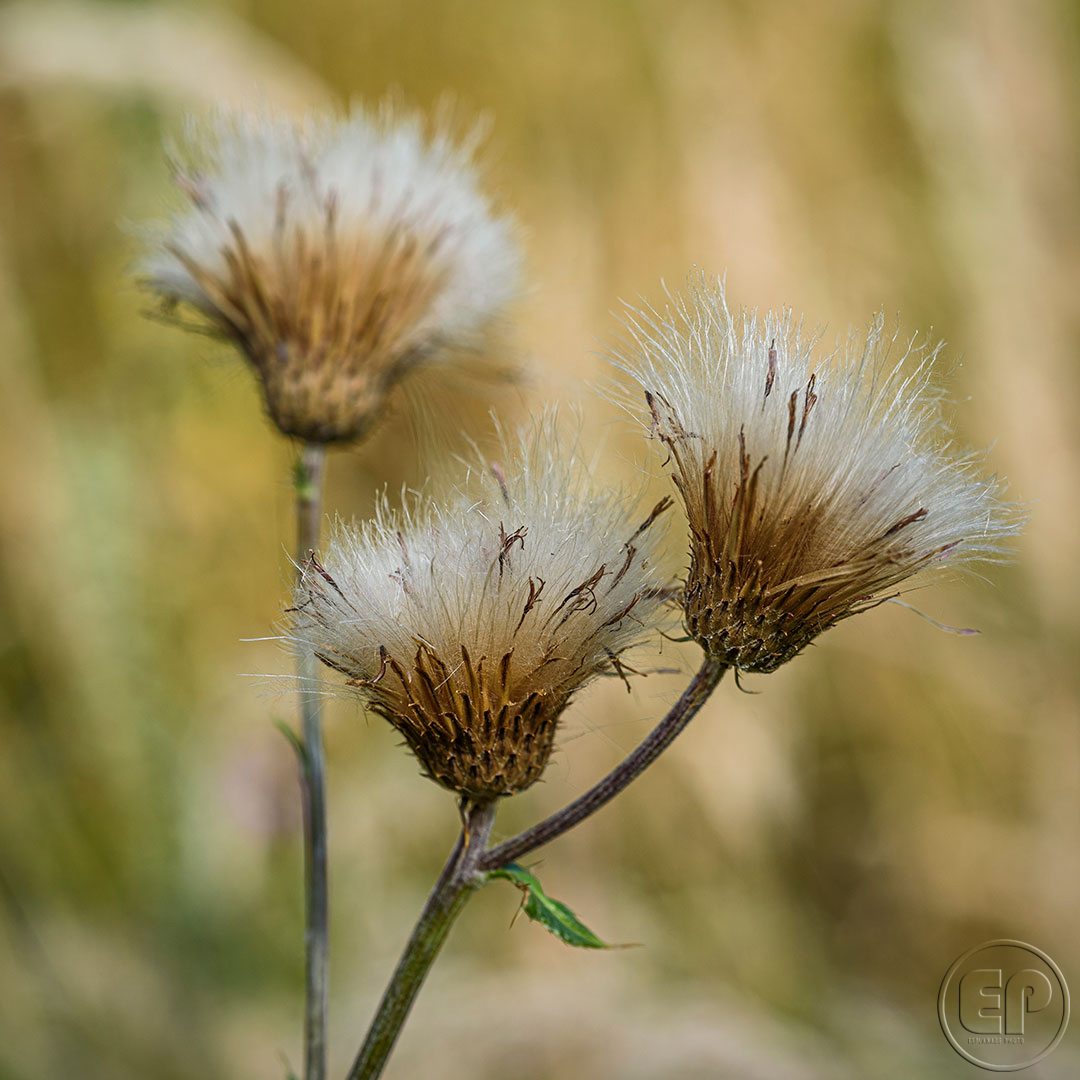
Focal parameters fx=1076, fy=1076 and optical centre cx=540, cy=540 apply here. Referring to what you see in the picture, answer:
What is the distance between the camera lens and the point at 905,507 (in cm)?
63

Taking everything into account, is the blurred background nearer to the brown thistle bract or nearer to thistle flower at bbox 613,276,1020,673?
the brown thistle bract

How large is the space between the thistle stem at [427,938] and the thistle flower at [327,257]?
0.48m

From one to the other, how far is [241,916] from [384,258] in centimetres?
148

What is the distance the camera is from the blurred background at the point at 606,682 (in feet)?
6.07

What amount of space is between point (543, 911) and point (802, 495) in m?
0.29

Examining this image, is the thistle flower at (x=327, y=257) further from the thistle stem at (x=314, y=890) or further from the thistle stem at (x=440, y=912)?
the thistle stem at (x=440, y=912)

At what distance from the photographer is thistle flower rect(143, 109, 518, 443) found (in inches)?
39.4

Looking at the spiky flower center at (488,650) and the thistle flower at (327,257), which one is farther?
the thistle flower at (327,257)

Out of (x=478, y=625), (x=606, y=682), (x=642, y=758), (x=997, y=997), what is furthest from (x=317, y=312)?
(x=997, y=997)

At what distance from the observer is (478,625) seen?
65 centimetres

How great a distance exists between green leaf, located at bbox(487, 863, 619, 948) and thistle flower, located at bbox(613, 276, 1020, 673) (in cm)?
18

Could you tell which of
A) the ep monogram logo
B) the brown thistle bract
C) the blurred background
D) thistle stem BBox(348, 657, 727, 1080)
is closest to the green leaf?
thistle stem BBox(348, 657, 727, 1080)

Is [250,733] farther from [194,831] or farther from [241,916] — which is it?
[241,916]

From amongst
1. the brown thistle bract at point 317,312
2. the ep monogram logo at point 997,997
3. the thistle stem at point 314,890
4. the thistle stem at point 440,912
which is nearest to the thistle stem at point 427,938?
the thistle stem at point 440,912
